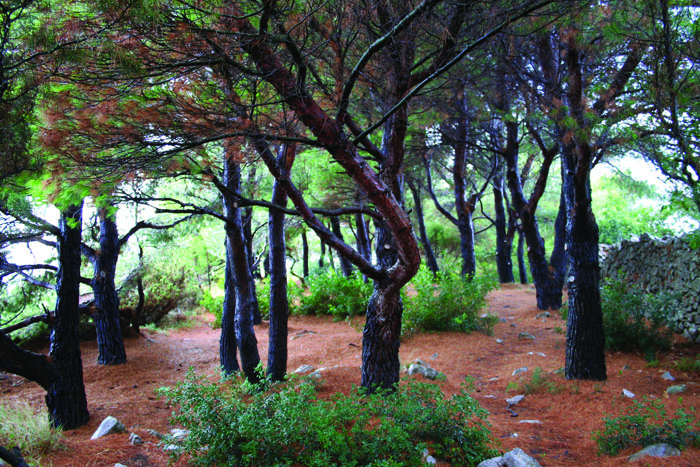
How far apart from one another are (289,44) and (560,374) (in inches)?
214

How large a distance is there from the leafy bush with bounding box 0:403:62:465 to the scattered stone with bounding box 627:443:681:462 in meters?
4.74

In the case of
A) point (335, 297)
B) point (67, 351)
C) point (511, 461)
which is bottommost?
point (511, 461)

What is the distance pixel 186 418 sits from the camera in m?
3.34

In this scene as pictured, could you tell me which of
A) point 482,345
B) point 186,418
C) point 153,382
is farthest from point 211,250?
point 186,418

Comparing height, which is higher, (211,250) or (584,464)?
(211,250)

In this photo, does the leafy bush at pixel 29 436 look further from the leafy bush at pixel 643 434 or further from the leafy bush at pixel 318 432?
the leafy bush at pixel 643 434

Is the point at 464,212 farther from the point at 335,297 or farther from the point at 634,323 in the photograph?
→ the point at 634,323

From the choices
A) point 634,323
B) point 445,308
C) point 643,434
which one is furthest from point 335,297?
point 643,434

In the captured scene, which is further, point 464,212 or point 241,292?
point 464,212

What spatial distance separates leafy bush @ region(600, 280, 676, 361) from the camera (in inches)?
253

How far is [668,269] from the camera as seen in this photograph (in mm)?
7840

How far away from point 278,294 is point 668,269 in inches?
279

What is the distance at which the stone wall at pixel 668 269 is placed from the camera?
273 inches

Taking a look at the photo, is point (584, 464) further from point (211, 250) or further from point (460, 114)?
point (211, 250)
